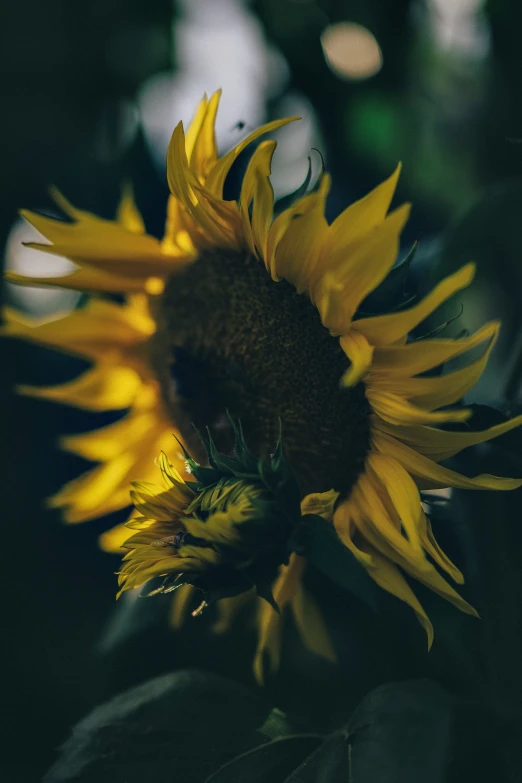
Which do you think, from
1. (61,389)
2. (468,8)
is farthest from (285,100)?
(61,389)

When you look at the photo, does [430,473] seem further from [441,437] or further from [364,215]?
[364,215]

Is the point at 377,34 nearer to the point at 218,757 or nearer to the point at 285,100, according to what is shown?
the point at 285,100

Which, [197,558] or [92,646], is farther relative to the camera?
[92,646]

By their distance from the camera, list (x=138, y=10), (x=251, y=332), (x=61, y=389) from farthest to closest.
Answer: (x=138, y=10) → (x=61, y=389) → (x=251, y=332)

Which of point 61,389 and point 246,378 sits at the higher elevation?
point 61,389

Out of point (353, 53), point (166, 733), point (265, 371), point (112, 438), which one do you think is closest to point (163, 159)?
point (353, 53)

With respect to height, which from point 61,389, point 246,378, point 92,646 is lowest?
point 92,646
